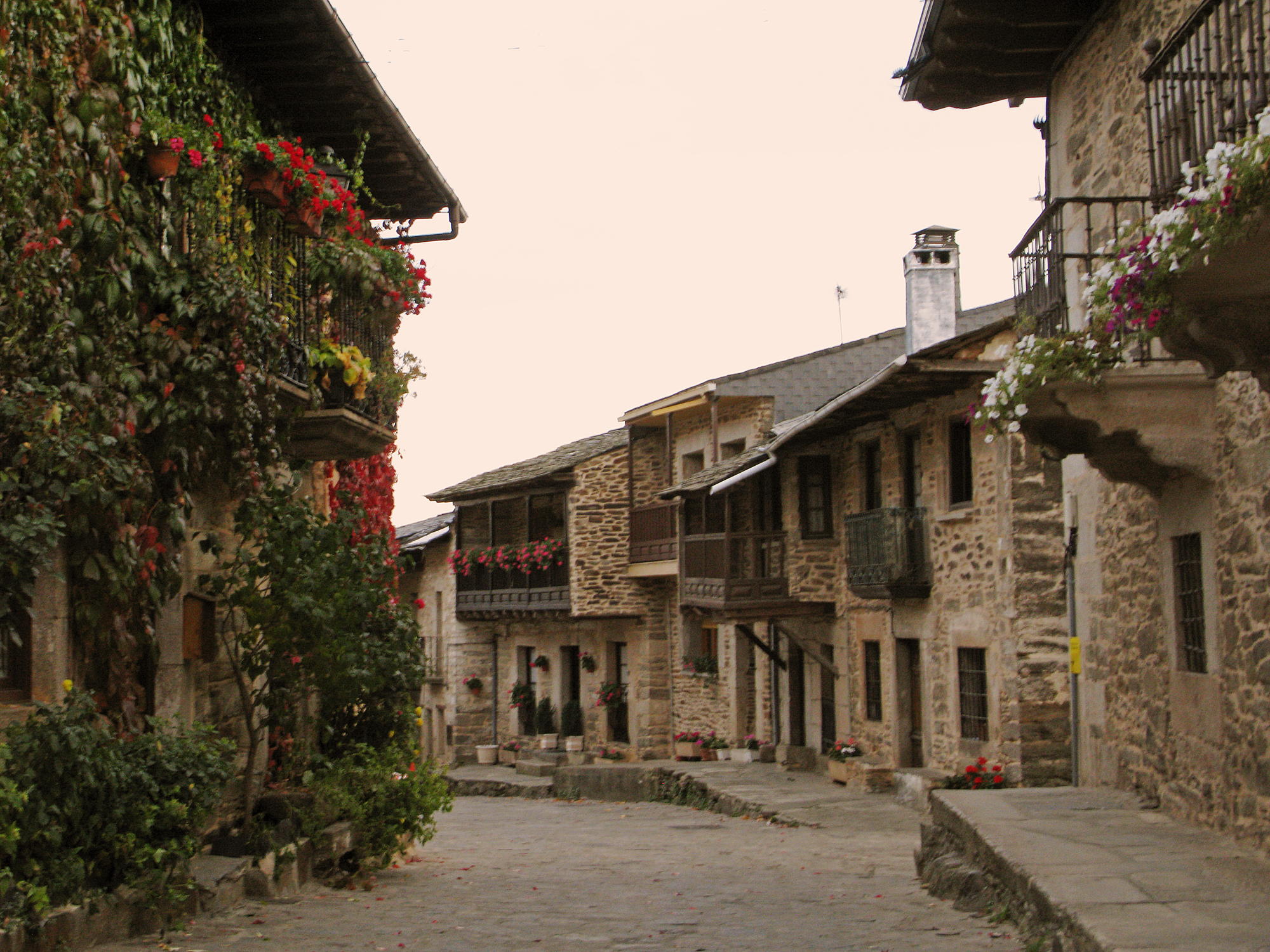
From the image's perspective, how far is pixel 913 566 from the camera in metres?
16.4

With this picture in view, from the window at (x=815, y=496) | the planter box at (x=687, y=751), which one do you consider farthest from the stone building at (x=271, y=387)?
the planter box at (x=687, y=751)

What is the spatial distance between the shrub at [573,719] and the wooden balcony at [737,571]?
6.68 m

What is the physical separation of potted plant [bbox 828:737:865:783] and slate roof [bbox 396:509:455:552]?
14.7 m

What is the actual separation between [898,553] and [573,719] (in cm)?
1228

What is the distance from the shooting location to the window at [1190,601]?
7910mm

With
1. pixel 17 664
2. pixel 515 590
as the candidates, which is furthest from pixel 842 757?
pixel 17 664

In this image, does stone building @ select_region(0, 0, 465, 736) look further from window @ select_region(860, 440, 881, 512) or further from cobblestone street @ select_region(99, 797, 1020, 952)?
window @ select_region(860, 440, 881, 512)

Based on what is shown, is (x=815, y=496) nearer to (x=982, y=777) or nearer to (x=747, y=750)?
(x=747, y=750)

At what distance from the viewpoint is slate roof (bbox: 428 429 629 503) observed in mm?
26188

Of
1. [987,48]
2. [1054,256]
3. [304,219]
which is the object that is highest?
[987,48]

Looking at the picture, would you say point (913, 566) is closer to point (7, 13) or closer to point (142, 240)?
point (142, 240)

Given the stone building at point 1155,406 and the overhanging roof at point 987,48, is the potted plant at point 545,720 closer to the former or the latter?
the stone building at point 1155,406

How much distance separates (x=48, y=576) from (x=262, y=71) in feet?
14.5

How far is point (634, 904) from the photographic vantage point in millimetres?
8297
